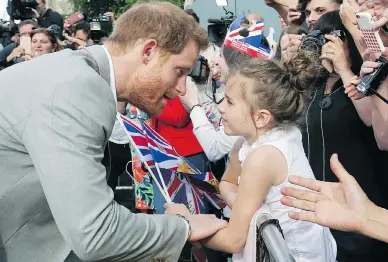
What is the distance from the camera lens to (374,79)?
2314mm

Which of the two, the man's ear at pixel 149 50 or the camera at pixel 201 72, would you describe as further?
the camera at pixel 201 72

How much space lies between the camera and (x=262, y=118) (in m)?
2.47

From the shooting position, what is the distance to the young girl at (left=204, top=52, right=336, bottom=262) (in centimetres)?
217

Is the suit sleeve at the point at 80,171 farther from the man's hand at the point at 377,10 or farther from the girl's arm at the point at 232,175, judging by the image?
the man's hand at the point at 377,10

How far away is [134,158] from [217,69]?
3.23 ft

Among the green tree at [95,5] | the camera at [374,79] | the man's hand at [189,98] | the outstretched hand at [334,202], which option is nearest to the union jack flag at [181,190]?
the man's hand at [189,98]

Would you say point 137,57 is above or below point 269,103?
above

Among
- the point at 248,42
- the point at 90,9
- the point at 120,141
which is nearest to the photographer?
the point at 248,42

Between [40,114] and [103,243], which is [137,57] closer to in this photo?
[40,114]

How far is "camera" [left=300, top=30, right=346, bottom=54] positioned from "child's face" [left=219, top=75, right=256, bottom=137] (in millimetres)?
540

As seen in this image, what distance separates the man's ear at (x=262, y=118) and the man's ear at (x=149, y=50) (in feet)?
1.84

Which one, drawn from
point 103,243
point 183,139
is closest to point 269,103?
point 103,243

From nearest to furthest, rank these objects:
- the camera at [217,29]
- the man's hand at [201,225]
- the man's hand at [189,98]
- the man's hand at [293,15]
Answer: the man's hand at [201,225] < the man's hand at [189,98] < the man's hand at [293,15] < the camera at [217,29]

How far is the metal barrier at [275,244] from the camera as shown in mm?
1505
